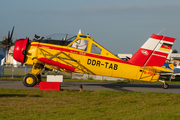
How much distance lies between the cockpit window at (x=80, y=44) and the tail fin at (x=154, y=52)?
331 centimetres

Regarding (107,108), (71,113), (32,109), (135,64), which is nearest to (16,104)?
(32,109)

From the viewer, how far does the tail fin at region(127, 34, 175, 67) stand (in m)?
15.2

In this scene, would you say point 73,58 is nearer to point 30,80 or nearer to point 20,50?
point 30,80

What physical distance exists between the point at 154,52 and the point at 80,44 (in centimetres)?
520

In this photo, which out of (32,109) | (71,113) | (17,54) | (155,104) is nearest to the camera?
(71,113)

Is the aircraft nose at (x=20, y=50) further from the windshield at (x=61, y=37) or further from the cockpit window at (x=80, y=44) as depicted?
the cockpit window at (x=80, y=44)

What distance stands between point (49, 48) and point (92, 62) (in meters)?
2.82

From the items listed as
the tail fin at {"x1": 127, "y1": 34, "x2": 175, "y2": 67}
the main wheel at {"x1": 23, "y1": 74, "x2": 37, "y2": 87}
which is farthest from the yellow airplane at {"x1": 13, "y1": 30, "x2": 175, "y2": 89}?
the tail fin at {"x1": 127, "y1": 34, "x2": 175, "y2": 67}

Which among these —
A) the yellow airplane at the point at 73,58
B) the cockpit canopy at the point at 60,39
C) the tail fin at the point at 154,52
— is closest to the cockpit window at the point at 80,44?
the yellow airplane at the point at 73,58

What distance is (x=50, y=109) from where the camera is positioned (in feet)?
24.5

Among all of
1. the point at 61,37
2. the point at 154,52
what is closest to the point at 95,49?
the point at 61,37

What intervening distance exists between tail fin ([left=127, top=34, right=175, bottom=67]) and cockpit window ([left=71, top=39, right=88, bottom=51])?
10.9 feet

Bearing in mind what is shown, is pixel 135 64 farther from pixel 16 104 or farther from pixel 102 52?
pixel 16 104

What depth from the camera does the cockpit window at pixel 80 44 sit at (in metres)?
14.0
